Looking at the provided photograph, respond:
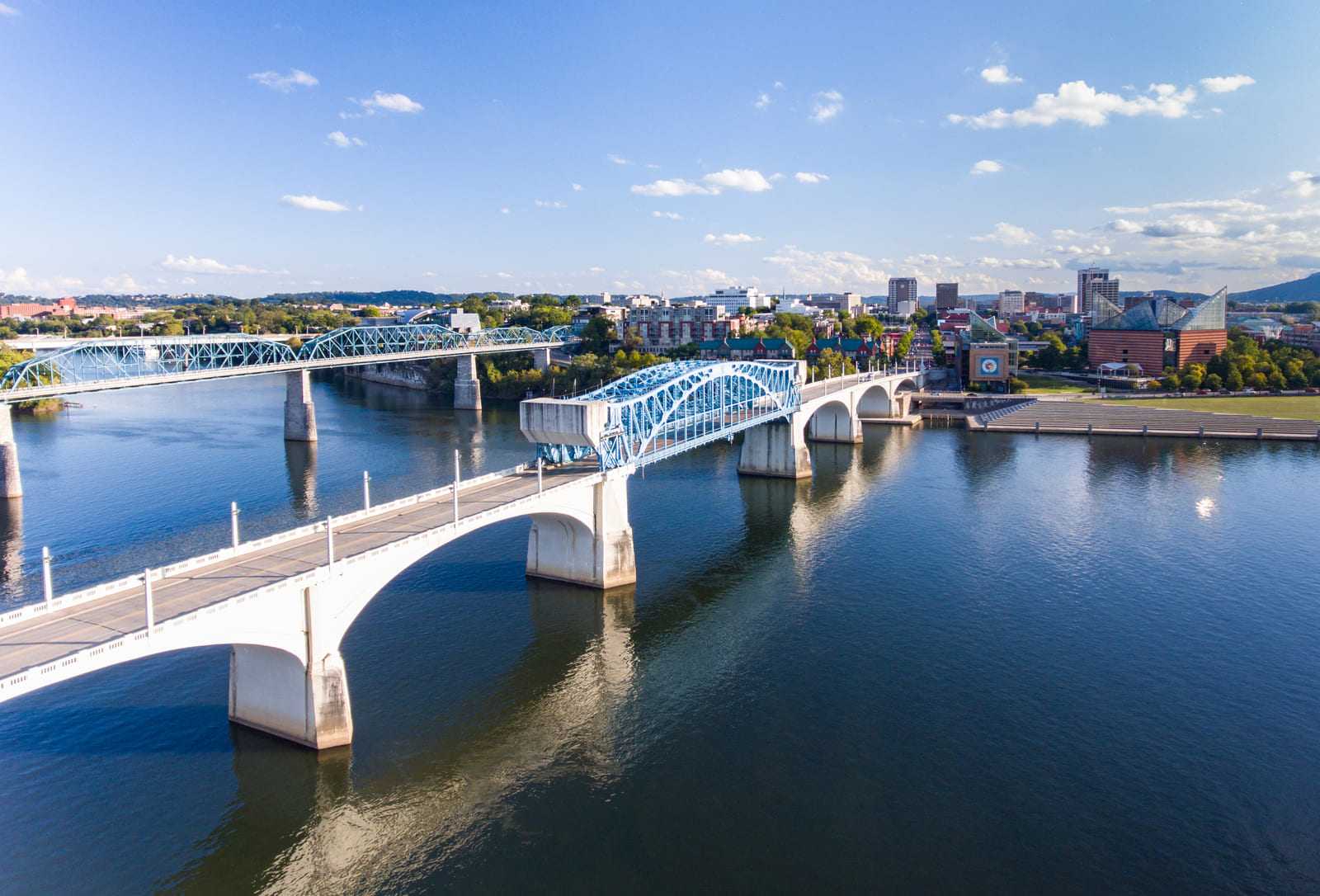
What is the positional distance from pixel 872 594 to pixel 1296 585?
21.7 metres

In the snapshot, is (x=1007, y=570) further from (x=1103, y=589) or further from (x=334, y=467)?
(x=334, y=467)

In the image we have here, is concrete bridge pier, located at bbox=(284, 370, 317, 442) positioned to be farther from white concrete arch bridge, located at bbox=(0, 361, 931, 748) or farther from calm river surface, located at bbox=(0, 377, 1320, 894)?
white concrete arch bridge, located at bbox=(0, 361, 931, 748)

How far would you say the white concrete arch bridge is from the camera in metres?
24.6

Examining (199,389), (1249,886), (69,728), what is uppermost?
(199,389)

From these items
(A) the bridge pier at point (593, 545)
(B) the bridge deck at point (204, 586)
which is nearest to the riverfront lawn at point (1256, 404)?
(A) the bridge pier at point (593, 545)

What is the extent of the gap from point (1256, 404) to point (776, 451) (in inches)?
2724

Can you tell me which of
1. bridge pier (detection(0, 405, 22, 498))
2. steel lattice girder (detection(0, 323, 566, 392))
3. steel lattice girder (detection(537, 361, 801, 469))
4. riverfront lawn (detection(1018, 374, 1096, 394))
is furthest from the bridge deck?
riverfront lawn (detection(1018, 374, 1096, 394))

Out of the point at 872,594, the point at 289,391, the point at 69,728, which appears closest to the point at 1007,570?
the point at 872,594

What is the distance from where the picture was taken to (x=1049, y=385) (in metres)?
129

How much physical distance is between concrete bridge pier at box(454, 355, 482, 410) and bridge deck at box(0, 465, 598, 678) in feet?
281

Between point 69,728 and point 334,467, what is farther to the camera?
point 334,467

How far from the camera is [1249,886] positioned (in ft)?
76.0

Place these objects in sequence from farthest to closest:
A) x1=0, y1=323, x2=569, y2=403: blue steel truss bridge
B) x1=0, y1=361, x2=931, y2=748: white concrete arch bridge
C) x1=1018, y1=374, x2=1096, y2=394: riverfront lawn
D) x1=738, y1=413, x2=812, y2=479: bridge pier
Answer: x1=1018, y1=374, x2=1096, y2=394: riverfront lawn
x1=738, y1=413, x2=812, y2=479: bridge pier
x1=0, y1=323, x2=569, y2=403: blue steel truss bridge
x1=0, y1=361, x2=931, y2=748: white concrete arch bridge

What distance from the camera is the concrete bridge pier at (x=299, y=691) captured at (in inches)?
1116
